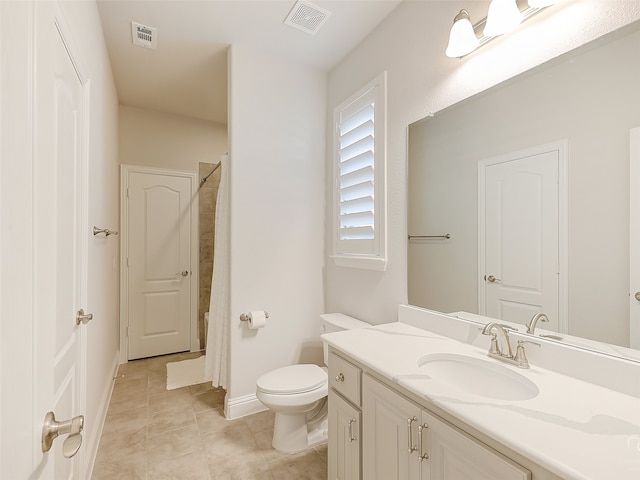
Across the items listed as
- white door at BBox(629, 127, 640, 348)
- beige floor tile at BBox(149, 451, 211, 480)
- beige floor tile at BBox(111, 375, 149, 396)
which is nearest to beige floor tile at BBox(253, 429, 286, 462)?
beige floor tile at BBox(149, 451, 211, 480)

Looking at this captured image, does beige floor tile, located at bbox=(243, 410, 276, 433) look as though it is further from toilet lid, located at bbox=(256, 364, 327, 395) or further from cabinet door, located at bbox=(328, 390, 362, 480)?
cabinet door, located at bbox=(328, 390, 362, 480)

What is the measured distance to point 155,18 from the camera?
1.96 metres

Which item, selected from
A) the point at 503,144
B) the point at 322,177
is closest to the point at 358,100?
the point at 322,177

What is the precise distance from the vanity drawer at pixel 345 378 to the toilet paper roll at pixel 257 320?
0.87 metres

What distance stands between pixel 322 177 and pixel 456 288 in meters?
1.48

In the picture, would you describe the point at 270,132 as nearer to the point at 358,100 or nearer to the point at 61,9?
the point at 358,100

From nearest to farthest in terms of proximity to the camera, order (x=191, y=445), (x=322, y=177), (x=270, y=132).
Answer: (x=191, y=445)
(x=270, y=132)
(x=322, y=177)

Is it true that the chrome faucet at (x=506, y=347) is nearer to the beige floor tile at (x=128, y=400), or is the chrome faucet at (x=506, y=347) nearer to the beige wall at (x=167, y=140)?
the beige floor tile at (x=128, y=400)


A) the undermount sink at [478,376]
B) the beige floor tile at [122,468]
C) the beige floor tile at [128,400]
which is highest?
the undermount sink at [478,376]

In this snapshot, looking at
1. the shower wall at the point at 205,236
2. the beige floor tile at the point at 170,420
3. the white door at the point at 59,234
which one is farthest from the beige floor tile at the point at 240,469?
the shower wall at the point at 205,236

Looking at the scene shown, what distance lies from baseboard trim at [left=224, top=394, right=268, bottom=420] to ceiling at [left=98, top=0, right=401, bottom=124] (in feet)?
8.48

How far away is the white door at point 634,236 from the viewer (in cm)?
92

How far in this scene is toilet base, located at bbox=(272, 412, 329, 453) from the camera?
72.1 inches

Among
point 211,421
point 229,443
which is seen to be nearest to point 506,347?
point 229,443
